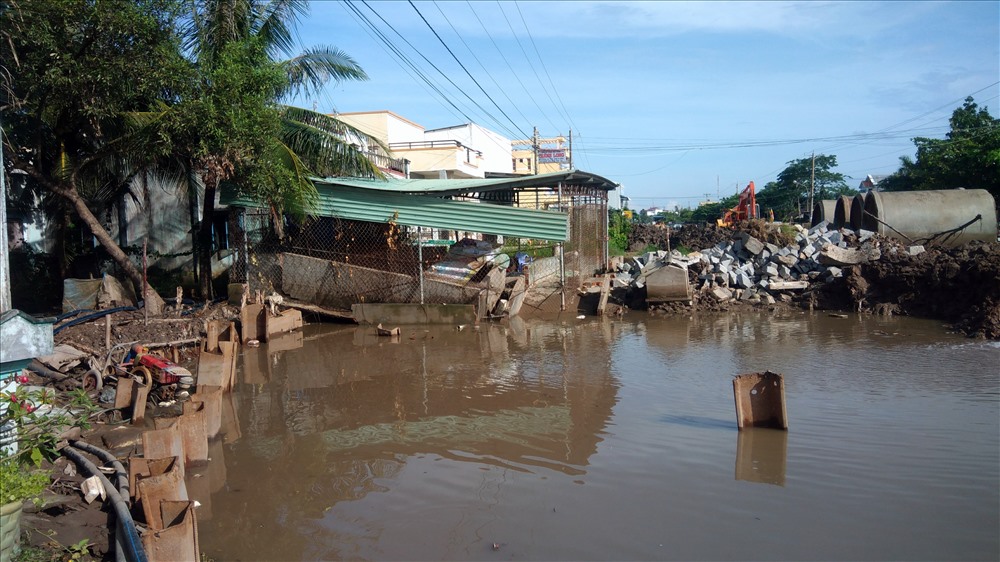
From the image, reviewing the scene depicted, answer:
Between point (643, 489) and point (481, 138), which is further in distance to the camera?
point (481, 138)

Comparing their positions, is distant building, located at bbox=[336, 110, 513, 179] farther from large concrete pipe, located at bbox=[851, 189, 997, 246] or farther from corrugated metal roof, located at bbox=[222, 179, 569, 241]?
large concrete pipe, located at bbox=[851, 189, 997, 246]

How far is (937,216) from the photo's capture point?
783 inches

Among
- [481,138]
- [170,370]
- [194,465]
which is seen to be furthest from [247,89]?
[481,138]

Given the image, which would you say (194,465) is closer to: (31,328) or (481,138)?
(31,328)

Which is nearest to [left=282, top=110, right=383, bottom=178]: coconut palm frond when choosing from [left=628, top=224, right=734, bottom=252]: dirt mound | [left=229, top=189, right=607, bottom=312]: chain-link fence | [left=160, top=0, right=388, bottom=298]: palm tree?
[left=160, top=0, right=388, bottom=298]: palm tree

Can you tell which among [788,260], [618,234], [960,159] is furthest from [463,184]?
[960,159]

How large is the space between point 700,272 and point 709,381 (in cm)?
923

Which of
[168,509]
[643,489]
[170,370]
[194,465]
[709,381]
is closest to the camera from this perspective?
[168,509]

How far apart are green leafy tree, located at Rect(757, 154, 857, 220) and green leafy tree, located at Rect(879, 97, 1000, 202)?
10699 millimetres

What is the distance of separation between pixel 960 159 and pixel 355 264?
27.3 meters

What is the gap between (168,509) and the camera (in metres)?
4.41

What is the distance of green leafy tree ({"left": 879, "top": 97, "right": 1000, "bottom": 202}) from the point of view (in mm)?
27500

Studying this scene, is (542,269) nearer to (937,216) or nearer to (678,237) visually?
(937,216)

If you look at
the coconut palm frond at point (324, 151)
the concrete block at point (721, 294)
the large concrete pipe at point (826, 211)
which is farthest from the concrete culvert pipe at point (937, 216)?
the coconut palm frond at point (324, 151)
